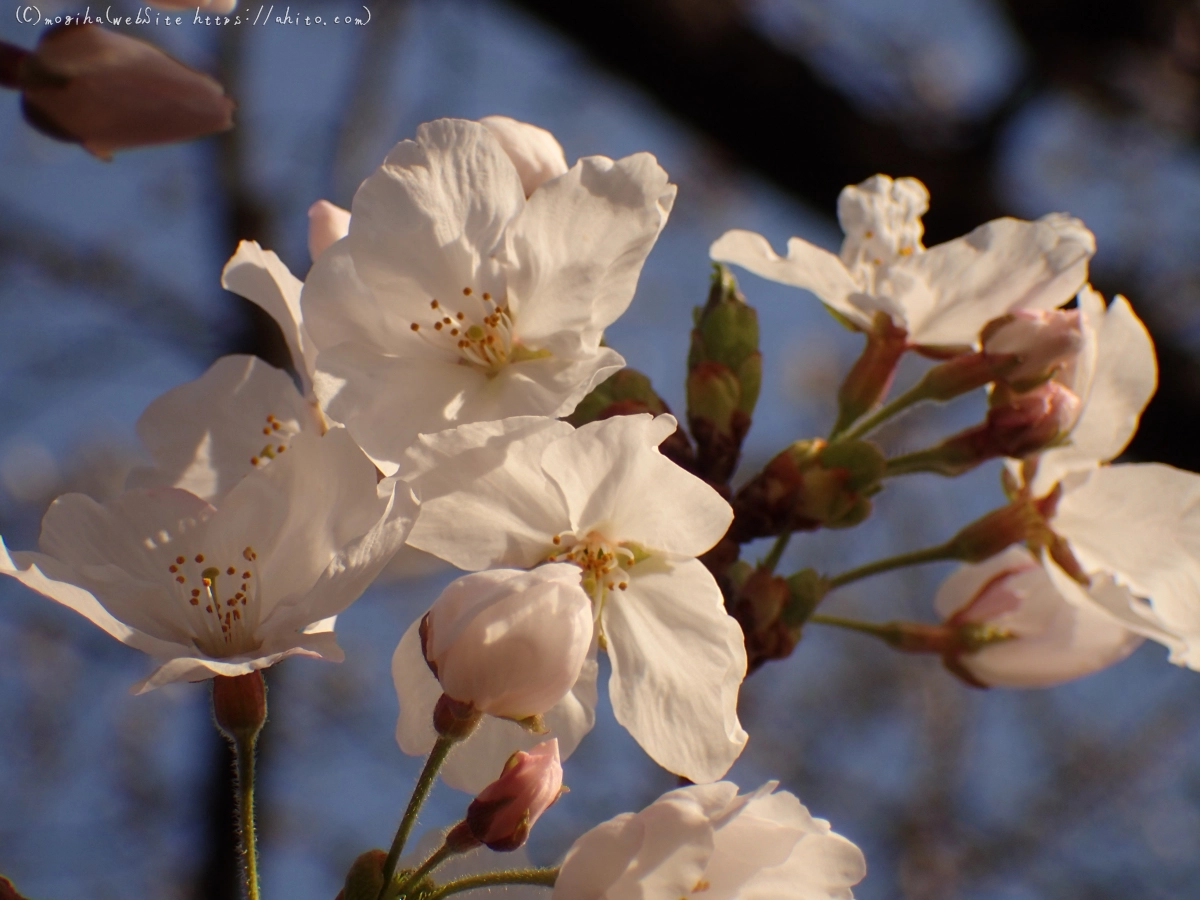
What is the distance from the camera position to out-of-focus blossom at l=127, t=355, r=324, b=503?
1177mm

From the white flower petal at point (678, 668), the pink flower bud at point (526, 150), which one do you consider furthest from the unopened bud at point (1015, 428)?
the pink flower bud at point (526, 150)

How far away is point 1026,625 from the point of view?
55.5 inches

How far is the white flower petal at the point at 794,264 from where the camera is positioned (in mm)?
1226

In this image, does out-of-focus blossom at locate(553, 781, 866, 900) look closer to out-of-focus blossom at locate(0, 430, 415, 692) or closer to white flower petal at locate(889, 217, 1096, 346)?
out-of-focus blossom at locate(0, 430, 415, 692)

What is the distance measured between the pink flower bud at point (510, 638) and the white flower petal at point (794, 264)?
48 cm

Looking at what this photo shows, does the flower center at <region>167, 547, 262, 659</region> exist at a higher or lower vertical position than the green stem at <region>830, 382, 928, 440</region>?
lower

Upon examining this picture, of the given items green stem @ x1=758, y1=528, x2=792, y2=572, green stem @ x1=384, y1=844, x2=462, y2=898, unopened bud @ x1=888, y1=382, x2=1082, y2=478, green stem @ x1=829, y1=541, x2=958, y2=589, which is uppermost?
unopened bud @ x1=888, y1=382, x2=1082, y2=478

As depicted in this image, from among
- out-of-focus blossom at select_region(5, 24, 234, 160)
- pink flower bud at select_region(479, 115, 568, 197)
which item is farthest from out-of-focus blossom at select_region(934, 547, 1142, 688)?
out-of-focus blossom at select_region(5, 24, 234, 160)

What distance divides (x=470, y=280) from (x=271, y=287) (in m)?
0.20

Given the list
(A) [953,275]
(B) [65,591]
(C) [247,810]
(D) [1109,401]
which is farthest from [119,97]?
(D) [1109,401]

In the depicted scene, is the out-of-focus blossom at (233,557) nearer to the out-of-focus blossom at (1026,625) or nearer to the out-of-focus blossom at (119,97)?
the out-of-focus blossom at (119,97)

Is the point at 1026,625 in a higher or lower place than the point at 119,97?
lower

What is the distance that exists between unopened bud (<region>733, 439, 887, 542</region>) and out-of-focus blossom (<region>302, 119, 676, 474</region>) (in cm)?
26

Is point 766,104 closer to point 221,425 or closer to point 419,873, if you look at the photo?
point 221,425
